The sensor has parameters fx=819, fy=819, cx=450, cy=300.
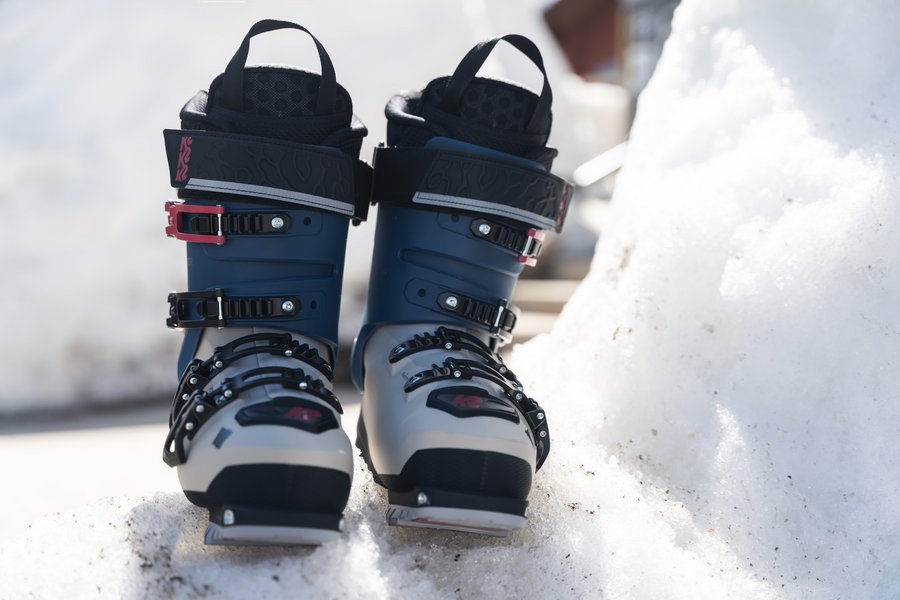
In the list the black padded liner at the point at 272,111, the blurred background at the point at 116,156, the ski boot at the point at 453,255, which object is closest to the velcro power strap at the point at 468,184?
the ski boot at the point at 453,255

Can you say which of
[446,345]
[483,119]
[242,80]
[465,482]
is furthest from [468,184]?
[465,482]

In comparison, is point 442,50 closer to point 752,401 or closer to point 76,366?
point 76,366

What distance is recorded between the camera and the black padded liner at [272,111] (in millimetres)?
1153

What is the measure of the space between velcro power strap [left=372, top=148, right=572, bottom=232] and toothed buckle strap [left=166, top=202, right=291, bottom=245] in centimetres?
22

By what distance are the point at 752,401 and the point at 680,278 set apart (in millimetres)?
265

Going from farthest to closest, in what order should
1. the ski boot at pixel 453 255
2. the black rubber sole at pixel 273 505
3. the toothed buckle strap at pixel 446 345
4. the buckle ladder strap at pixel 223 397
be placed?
the toothed buckle strap at pixel 446 345
the ski boot at pixel 453 255
the buckle ladder strap at pixel 223 397
the black rubber sole at pixel 273 505

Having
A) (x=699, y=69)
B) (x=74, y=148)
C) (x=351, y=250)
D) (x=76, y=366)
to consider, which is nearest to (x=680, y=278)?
(x=699, y=69)

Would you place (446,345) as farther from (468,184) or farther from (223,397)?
(223,397)

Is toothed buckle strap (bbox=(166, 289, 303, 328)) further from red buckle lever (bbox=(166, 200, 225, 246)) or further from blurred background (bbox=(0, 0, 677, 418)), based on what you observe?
blurred background (bbox=(0, 0, 677, 418))

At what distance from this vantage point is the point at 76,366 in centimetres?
226

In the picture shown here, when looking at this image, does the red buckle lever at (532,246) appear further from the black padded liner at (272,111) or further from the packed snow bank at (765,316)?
the black padded liner at (272,111)

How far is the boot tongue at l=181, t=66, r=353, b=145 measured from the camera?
115 cm

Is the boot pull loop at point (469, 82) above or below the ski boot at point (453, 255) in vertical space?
above

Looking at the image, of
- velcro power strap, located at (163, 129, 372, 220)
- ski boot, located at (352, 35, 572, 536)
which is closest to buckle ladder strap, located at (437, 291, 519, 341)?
ski boot, located at (352, 35, 572, 536)
